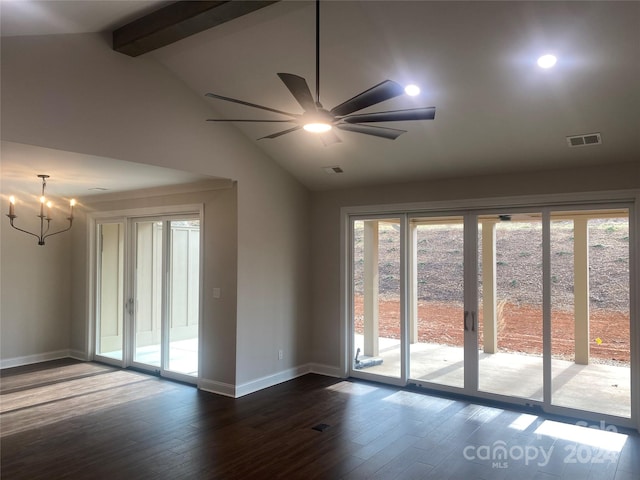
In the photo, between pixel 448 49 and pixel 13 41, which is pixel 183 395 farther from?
pixel 448 49

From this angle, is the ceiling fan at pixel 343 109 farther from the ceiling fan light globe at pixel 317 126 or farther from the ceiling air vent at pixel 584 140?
the ceiling air vent at pixel 584 140

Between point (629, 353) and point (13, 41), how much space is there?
6.11 m

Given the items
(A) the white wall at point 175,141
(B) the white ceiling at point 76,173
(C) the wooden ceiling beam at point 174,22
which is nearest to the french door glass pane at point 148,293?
(B) the white ceiling at point 76,173

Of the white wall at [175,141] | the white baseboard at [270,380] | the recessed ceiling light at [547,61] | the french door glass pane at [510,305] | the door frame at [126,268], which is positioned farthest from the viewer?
the door frame at [126,268]

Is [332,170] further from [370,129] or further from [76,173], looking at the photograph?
[76,173]

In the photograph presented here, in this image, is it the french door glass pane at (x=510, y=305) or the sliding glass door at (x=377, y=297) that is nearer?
the french door glass pane at (x=510, y=305)

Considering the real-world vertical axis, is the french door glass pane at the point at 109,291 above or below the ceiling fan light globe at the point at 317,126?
below

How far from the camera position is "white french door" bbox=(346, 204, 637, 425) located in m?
4.59

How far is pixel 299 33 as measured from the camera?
3844mm

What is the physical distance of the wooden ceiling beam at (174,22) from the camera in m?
3.46

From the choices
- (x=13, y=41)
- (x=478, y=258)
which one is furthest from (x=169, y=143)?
(x=478, y=258)

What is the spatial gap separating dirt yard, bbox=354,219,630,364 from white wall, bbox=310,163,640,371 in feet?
1.24

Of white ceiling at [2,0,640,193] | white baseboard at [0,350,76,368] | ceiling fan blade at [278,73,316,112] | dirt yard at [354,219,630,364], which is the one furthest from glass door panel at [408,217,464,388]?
white baseboard at [0,350,76,368]

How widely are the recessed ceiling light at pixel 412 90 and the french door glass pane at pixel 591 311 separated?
2.11 metres
